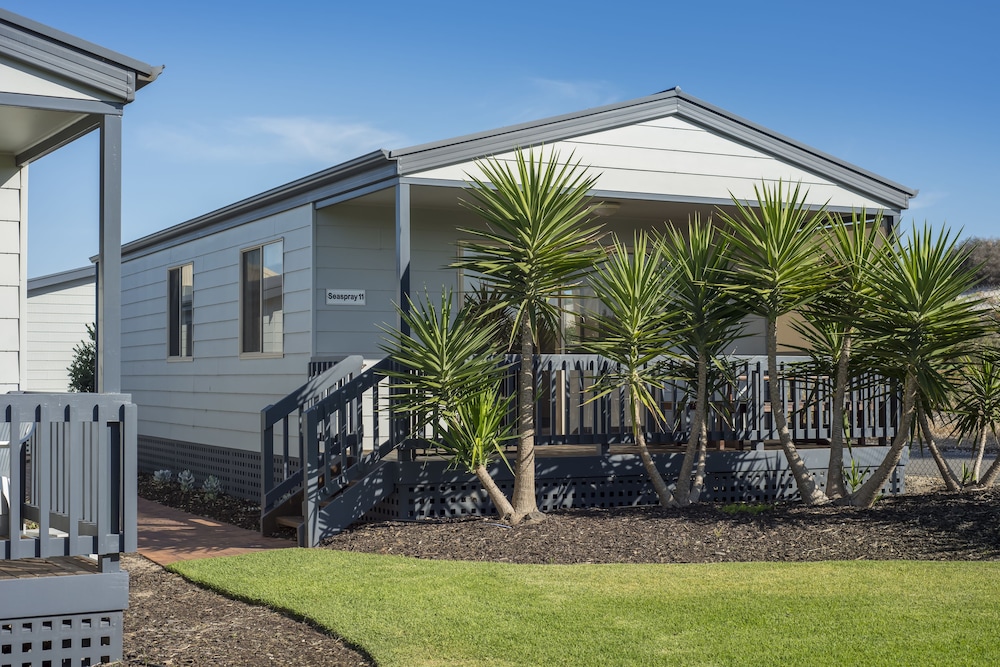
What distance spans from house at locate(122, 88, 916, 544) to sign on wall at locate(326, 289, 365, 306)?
13mm

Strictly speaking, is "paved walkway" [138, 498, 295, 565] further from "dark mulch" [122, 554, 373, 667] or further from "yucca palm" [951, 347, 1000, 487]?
"yucca palm" [951, 347, 1000, 487]

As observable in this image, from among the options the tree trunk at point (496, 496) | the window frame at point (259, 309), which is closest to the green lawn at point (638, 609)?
the tree trunk at point (496, 496)

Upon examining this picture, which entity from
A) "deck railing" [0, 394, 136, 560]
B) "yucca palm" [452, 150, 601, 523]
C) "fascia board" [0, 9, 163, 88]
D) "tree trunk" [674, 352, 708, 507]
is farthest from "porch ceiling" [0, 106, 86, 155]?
"tree trunk" [674, 352, 708, 507]

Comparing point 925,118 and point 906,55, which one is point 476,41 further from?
point 925,118

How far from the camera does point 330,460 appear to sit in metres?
8.82

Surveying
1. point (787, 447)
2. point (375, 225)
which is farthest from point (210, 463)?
point (787, 447)

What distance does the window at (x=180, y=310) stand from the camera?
1384cm

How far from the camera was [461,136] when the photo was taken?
9.33 metres

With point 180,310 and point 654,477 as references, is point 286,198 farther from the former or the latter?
point 654,477

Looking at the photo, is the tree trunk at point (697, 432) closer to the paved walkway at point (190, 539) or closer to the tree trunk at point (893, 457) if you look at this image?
the tree trunk at point (893, 457)

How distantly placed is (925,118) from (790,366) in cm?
2321

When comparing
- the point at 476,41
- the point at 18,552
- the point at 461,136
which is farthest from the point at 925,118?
the point at 18,552

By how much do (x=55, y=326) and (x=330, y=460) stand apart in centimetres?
1405

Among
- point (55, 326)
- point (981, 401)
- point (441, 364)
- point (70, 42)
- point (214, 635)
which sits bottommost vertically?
point (214, 635)
